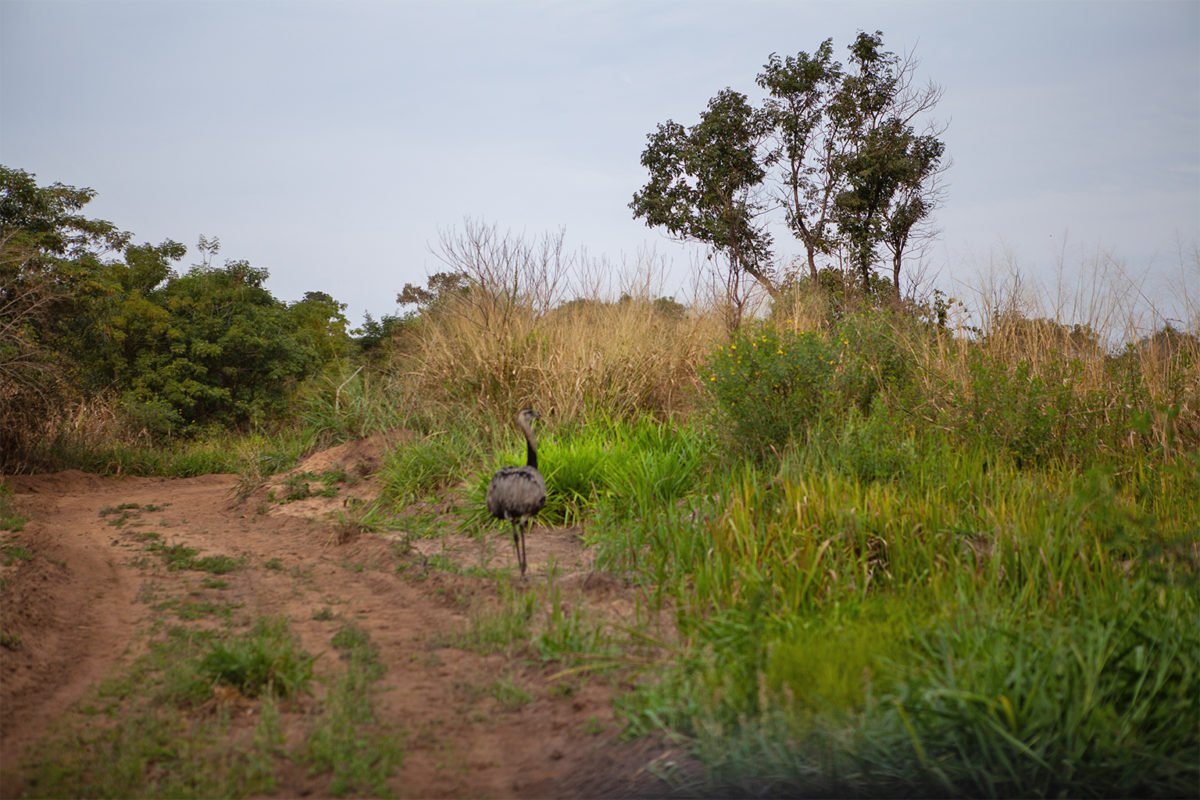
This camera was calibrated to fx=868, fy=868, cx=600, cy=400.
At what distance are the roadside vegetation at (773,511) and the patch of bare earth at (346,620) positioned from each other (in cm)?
15

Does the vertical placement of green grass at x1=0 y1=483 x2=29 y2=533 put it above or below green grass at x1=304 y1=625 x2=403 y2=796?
above

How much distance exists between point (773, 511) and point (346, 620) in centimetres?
276

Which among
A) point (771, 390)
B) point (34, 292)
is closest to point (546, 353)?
point (771, 390)

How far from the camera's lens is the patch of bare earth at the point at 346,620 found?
3.35m

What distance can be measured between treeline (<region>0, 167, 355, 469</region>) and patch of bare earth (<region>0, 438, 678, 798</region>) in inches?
110

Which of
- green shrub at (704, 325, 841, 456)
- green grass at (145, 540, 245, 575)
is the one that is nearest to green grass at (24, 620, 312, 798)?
A: green grass at (145, 540, 245, 575)

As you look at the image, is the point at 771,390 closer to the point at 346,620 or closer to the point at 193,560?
the point at 346,620

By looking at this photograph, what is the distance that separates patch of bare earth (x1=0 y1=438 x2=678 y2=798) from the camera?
3.35m

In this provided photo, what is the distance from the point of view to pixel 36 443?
12.1 meters

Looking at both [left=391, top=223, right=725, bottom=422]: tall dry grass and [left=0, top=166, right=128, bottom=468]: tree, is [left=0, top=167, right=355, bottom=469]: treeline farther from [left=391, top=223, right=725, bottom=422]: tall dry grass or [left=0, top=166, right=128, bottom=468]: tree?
[left=391, top=223, right=725, bottom=422]: tall dry grass

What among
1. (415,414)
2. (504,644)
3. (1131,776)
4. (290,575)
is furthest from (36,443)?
(1131,776)

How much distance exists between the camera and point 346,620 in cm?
534

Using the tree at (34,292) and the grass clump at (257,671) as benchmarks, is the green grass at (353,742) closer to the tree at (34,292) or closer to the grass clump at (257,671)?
the grass clump at (257,671)

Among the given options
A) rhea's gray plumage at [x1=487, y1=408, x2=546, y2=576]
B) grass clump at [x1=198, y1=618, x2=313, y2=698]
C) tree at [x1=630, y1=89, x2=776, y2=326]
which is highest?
tree at [x1=630, y1=89, x2=776, y2=326]
